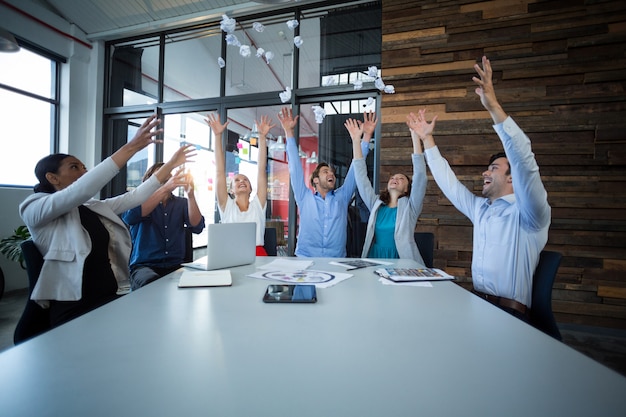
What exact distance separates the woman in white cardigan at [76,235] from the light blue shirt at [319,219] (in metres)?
1.31

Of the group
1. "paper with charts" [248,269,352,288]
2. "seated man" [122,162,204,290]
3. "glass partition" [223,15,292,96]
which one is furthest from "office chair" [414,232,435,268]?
"glass partition" [223,15,292,96]

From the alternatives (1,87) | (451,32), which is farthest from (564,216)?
(1,87)

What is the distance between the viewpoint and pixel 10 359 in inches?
26.0

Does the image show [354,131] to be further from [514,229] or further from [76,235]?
[76,235]

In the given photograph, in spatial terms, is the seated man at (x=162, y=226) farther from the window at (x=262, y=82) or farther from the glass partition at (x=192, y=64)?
the glass partition at (x=192, y=64)

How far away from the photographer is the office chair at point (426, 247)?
2551 millimetres

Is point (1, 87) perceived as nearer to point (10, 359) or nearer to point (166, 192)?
point (166, 192)

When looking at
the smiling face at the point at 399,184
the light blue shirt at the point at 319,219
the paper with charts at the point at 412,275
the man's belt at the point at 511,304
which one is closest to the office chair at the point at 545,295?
the man's belt at the point at 511,304

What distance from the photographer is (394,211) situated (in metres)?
2.68

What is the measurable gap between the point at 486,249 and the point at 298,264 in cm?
111

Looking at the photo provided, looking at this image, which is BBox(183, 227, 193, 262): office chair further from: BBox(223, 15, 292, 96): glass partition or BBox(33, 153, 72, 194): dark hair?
BBox(223, 15, 292, 96): glass partition

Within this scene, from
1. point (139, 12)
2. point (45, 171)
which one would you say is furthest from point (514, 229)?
point (139, 12)

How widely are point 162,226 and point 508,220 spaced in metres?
2.36

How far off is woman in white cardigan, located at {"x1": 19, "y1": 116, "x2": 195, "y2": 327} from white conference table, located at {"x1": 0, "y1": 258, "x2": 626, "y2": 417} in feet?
2.56
